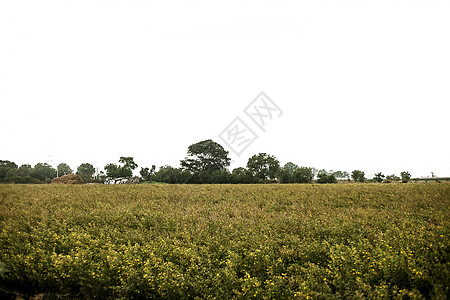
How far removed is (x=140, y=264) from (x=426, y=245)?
19.5 ft

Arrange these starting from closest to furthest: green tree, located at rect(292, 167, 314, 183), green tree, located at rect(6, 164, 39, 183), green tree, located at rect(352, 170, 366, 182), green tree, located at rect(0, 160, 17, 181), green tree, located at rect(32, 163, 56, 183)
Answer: green tree, located at rect(292, 167, 314, 183) < green tree, located at rect(6, 164, 39, 183) < green tree, located at rect(352, 170, 366, 182) < green tree, located at rect(0, 160, 17, 181) < green tree, located at rect(32, 163, 56, 183)

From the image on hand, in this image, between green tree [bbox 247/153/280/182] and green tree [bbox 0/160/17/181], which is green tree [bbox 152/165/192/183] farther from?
green tree [bbox 0/160/17/181]

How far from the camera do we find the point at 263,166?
39.3 metres

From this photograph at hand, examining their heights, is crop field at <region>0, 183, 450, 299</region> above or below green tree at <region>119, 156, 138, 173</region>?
below

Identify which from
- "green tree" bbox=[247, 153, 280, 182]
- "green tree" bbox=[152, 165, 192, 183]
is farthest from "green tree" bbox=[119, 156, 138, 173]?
"green tree" bbox=[247, 153, 280, 182]

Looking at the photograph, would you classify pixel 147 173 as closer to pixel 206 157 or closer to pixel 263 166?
pixel 206 157

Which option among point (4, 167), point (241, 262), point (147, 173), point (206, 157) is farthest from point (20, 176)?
point (241, 262)

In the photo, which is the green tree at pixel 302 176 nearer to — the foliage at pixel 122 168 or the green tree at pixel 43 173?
the foliage at pixel 122 168

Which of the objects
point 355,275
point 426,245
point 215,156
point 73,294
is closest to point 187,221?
point 73,294

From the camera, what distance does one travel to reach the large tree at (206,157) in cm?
4612

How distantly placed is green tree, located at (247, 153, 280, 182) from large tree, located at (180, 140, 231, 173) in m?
9.19

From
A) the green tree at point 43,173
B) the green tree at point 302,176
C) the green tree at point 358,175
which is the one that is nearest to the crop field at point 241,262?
the green tree at point 302,176

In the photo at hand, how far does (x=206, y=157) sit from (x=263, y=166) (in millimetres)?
Result: 13625

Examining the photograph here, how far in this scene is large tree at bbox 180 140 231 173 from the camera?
46.1 meters
